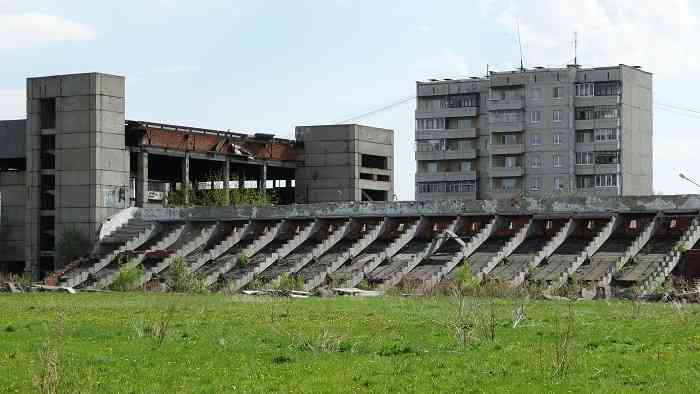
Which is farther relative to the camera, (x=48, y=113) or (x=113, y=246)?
(x=48, y=113)

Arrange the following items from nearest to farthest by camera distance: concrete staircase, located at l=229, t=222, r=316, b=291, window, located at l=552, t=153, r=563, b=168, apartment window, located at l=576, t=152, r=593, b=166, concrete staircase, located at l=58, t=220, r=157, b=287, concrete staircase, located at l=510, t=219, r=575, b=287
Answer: concrete staircase, located at l=510, t=219, r=575, b=287 → concrete staircase, located at l=229, t=222, r=316, b=291 → concrete staircase, located at l=58, t=220, r=157, b=287 → apartment window, located at l=576, t=152, r=593, b=166 → window, located at l=552, t=153, r=563, b=168

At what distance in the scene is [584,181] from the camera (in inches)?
5910

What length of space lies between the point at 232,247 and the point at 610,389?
2450 inches

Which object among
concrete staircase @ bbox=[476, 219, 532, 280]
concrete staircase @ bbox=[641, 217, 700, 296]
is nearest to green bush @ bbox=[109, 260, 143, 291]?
concrete staircase @ bbox=[476, 219, 532, 280]

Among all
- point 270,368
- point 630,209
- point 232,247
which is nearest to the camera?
point 270,368

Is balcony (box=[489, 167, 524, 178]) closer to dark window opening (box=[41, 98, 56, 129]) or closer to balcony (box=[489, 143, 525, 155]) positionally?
balcony (box=[489, 143, 525, 155])

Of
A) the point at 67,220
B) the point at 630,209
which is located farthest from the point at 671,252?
the point at 67,220

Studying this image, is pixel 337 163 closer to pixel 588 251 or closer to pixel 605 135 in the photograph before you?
pixel 588 251

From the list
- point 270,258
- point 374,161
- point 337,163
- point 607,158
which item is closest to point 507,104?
point 607,158

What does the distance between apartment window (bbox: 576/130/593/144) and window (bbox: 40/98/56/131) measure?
7626cm

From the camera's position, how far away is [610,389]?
22.1 metres

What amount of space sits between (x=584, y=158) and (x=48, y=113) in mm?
77313

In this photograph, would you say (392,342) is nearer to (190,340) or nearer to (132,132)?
(190,340)

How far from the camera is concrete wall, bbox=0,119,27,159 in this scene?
96000 mm
